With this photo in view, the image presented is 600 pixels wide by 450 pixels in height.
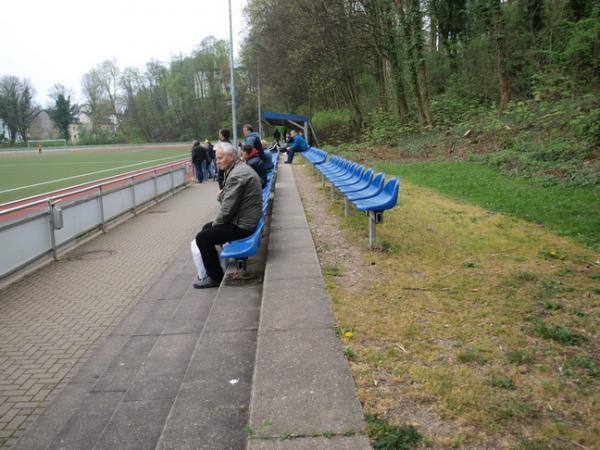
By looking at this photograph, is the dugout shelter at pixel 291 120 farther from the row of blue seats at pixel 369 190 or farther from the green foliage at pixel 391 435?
the green foliage at pixel 391 435

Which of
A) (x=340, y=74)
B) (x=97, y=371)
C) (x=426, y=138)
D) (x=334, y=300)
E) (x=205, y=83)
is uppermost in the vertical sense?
(x=205, y=83)

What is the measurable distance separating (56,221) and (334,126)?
32637 millimetres

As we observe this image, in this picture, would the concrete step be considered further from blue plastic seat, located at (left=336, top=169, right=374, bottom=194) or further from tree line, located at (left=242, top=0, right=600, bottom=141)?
tree line, located at (left=242, top=0, right=600, bottom=141)

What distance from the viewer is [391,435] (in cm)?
281

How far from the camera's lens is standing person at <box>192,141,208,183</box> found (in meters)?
21.2

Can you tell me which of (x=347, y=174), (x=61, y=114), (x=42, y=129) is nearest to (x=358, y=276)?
(x=347, y=174)

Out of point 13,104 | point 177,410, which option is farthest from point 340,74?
point 13,104

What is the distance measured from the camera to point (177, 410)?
339 centimetres

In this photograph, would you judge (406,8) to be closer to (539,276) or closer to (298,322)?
(539,276)

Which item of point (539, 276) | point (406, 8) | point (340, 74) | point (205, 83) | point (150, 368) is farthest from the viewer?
point (205, 83)

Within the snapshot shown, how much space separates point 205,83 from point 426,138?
89477 millimetres

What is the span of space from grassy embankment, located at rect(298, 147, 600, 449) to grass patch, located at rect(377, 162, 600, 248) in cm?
7

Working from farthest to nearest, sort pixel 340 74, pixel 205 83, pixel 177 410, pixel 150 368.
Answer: pixel 205 83, pixel 340 74, pixel 150 368, pixel 177 410

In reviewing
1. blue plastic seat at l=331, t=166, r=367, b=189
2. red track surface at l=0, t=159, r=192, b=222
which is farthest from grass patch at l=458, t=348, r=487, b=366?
red track surface at l=0, t=159, r=192, b=222
